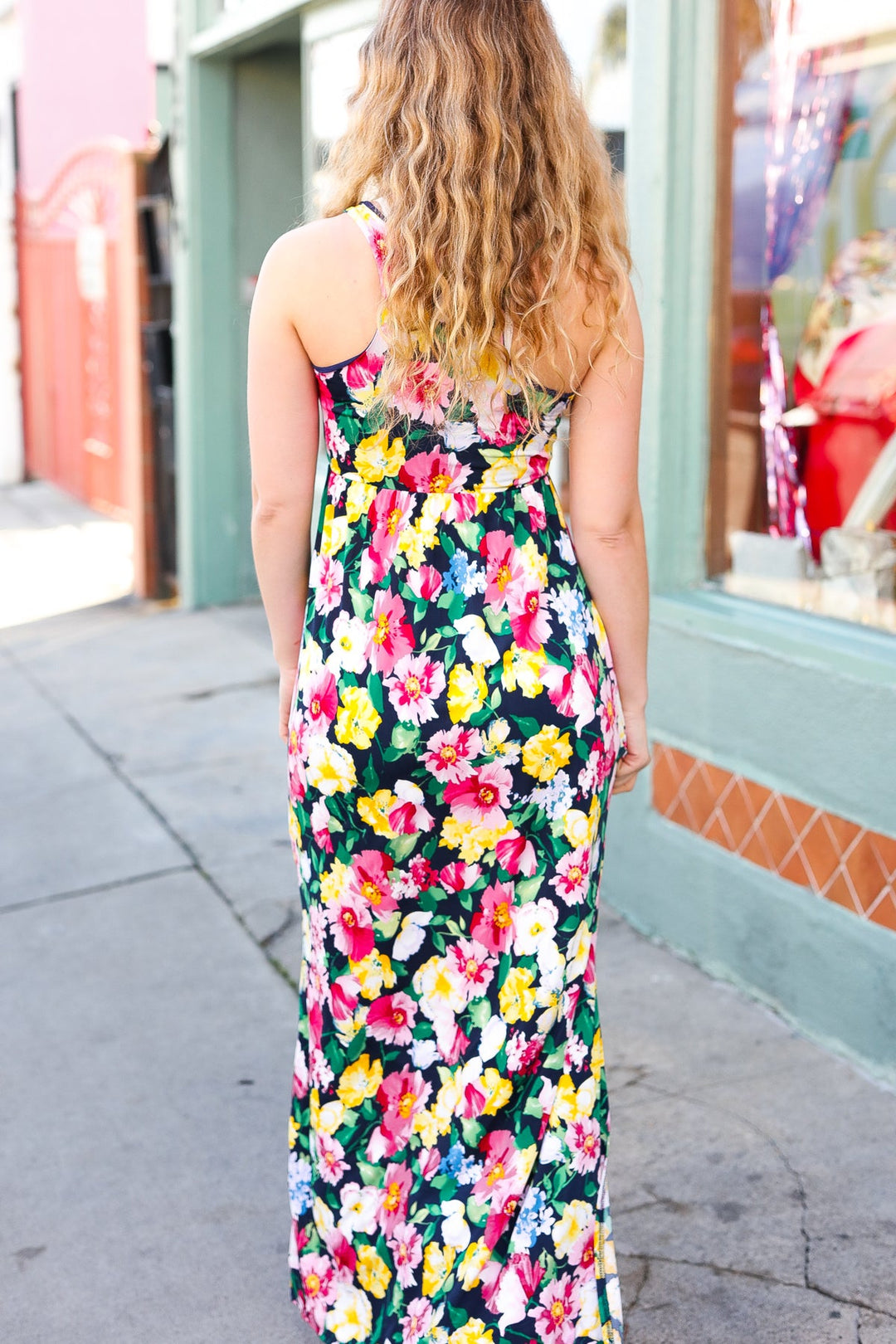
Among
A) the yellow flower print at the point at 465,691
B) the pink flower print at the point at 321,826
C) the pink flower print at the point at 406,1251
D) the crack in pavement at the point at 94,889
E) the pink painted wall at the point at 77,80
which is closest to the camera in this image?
the yellow flower print at the point at 465,691

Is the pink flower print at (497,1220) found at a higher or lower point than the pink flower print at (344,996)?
lower

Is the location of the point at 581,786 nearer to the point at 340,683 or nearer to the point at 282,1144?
the point at 340,683

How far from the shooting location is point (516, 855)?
6.82 feet

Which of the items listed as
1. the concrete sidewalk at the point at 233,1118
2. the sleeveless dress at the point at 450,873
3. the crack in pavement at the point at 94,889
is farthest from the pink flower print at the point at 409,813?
the crack in pavement at the point at 94,889

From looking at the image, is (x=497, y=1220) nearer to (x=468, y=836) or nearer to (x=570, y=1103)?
(x=570, y=1103)

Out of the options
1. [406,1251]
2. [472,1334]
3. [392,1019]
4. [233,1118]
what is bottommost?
[233,1118]

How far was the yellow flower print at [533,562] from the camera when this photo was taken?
6.68 ft

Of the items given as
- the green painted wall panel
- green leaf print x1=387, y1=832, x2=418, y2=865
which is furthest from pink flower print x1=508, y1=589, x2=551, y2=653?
the green painted wall panel

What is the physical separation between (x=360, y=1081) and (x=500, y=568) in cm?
80

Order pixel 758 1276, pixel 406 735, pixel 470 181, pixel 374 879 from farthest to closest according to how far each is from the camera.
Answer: pixel 758 1276, pixel 374 879, pixel 406 735, pixel 470 181

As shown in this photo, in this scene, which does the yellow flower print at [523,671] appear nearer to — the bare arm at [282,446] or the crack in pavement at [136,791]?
the bare arm at [282,446]

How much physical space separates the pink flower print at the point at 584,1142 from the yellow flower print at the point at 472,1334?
273mm

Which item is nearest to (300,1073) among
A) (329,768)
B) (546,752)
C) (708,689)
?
(329,768)

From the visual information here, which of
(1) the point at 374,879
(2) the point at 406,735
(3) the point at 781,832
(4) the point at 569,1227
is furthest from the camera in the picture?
(3) the point at 781,832
